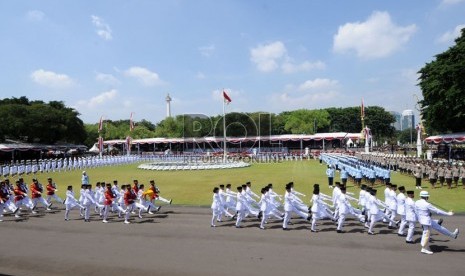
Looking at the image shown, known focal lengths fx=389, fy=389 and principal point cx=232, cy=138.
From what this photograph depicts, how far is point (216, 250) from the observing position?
34.6 feet

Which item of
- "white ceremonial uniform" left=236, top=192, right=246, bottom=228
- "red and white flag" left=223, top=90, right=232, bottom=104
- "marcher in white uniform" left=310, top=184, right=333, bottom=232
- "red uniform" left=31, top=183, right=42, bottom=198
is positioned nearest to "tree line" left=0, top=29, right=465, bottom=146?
"red and white flag" left=223, top=90, right=232, bottom=104

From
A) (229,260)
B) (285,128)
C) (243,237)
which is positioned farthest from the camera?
(285,128)

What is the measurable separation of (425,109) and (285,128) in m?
41.5

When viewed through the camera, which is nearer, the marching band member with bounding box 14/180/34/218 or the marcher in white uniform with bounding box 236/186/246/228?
the marcher in white uniform with bounding box 236/186/246/228

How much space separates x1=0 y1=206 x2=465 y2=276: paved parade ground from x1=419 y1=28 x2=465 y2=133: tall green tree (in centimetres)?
2846

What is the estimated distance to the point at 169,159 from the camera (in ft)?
172

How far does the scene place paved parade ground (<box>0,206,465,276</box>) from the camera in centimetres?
884

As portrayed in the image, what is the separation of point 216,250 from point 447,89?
37206 millimetres

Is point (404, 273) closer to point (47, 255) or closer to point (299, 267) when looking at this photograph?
point (299, 267)

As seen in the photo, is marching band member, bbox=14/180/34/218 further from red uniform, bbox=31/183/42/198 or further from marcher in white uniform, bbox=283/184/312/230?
marcher in white uniform, bbox=283/184/312/230

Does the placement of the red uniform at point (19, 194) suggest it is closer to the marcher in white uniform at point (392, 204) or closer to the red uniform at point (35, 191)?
the red uniform at point (35, 191)

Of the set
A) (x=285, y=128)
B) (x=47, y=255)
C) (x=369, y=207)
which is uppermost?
(x=285, y=128)

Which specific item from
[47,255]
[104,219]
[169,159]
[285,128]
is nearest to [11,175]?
[169,159]

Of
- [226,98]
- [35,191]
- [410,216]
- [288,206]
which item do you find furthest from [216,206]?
[226,98]
